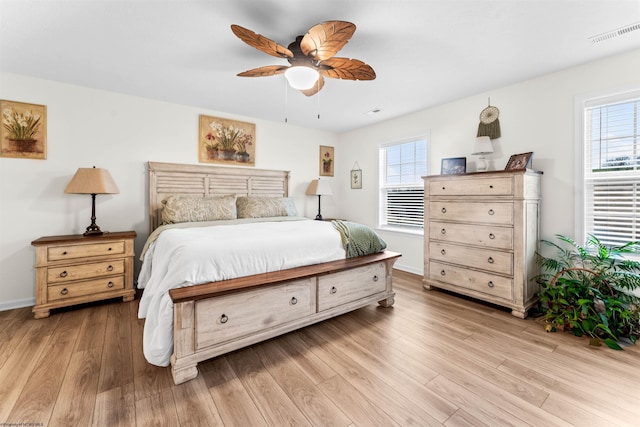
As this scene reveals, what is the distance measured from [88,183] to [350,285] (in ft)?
9.52

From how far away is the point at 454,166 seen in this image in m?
3.44

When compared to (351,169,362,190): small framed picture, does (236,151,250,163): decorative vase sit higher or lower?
higher

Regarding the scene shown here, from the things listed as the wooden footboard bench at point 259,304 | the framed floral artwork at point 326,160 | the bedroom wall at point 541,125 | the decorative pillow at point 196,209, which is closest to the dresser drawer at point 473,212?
the bedroom wall at point 541,125

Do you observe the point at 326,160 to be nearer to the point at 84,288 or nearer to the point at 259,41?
the point at 259,41

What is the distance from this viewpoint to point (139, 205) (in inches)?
136

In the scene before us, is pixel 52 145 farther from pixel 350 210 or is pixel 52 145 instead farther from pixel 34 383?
pixel 350 210

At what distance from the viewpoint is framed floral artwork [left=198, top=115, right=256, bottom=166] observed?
12.7 ft

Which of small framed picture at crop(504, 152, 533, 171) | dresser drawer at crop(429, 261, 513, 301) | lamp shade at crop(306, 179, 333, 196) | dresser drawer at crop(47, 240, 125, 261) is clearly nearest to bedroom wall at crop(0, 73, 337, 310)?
dresser drawer at crop(47, 240, 125, 261)

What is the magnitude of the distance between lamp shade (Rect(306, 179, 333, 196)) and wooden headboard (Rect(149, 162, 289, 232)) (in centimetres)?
43

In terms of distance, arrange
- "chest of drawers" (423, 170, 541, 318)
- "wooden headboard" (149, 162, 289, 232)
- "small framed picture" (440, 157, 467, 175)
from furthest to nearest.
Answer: "wooden headboard" (149, 162, 289, 232) < "small framed picture" (440, 157, 467, 175) < "chest of drawers" (423, 170, 541, 318)

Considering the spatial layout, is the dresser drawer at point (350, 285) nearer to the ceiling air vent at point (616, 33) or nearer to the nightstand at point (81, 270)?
the nightstand at point (81, 270)

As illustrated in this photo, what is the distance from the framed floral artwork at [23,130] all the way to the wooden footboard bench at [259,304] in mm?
2716

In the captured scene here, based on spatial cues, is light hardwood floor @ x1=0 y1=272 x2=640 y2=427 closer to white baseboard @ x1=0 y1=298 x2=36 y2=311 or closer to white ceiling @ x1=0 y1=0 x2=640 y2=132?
white baseboard @ x1=0 y1=298 x2=36 y2=311

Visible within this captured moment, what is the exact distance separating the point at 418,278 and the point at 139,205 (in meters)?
3.88
